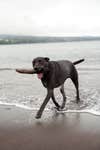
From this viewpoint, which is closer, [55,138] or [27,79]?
[55,138]

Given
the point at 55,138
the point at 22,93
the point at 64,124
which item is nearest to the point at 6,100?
the point at 22,93

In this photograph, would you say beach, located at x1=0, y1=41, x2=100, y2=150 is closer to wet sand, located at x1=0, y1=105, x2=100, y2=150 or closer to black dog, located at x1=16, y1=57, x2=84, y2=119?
wet sand, located at x1=0, y1=105, x2=100, y2=150

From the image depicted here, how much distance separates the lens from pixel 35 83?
38.0 ft

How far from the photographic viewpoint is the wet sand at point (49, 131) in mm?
5004

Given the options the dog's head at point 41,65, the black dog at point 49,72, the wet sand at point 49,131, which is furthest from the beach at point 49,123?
the dog's head at point 41,65

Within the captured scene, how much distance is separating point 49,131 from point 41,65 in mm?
1333

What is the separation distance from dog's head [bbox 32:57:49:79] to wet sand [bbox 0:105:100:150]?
37.1 inches

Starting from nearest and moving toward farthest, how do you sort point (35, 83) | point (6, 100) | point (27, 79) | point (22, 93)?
point (6, 100) → point (22, 93) → point (35, 83) → point (27, 79)

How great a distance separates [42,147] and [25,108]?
8.64ft

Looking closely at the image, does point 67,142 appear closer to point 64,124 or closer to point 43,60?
point 64,124

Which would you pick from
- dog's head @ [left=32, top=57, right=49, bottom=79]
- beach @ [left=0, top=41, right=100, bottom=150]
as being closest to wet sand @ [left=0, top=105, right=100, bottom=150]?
beach @ [left=0, top=41, right=100, bottom=150]

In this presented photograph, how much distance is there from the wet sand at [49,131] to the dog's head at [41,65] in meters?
0.94

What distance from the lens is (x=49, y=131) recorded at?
5727 mm

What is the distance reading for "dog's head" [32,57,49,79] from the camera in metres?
6.33
